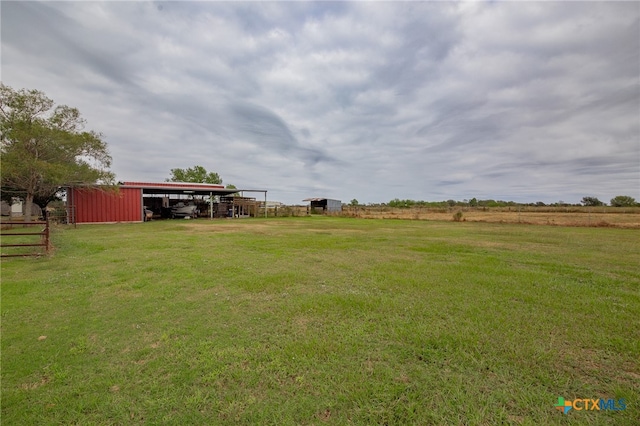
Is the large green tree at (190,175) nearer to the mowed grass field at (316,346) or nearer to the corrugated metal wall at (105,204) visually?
the corrugated metal wall at (105,204)

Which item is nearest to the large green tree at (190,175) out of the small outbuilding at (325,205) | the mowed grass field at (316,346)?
the small outbuilding at (325,205)

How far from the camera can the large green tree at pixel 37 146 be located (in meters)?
14.5

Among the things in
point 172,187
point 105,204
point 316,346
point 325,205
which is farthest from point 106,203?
point 325,205

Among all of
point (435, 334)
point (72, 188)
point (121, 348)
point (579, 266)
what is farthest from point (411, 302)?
point (72, 188)

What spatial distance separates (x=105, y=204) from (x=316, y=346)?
2307 cm

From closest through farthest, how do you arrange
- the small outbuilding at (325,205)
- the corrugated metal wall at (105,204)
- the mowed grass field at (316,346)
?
the mowed grass field at (316,346), the corrugated metal wall at (105,204), the small outbuilding at (325,205)

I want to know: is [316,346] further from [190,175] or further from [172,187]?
[190,175]

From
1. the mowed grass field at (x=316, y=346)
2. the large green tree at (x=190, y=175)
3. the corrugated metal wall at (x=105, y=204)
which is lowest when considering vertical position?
the mowed grass field at (x=316, y=346)

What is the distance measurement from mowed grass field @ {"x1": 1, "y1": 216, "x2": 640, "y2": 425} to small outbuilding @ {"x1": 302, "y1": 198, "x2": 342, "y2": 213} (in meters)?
31.5

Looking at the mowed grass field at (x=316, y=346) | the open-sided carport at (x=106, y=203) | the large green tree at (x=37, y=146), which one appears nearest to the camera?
the mowed grass field at (x=316, y=346)

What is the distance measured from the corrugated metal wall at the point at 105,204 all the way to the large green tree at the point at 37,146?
64.6 inches

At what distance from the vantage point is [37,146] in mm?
15414

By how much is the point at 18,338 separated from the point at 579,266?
10639 millimetres

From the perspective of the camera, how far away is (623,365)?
263cm
